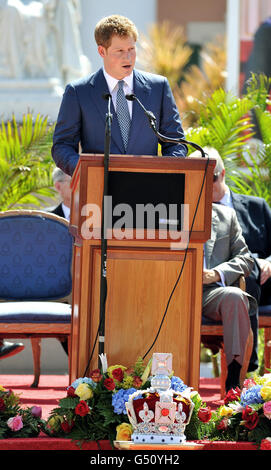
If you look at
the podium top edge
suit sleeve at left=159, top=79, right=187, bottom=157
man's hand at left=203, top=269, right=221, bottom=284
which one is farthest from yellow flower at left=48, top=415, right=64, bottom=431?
man's hand at left=203, top=269, right=221, bottom=284

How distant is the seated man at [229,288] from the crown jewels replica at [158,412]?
142cm

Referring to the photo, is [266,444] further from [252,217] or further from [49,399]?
[252,217]

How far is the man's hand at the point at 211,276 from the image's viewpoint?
535 centimetres

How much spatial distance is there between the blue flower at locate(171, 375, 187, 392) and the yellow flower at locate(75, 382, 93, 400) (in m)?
0.32

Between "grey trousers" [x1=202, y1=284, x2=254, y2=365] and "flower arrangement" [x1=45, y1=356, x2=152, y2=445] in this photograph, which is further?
"grey trousers" [x1=202, y1=284, x2=254, y2=365]

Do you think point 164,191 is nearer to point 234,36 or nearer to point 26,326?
point 26,326

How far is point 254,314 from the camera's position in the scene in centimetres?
545

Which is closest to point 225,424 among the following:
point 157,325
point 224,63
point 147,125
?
point 157,325

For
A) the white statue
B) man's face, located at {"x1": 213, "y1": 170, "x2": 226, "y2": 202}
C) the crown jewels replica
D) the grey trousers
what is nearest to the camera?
the crown jewels replica

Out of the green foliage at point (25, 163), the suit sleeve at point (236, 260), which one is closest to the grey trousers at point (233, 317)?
the suit sleeve at point (236, 260)

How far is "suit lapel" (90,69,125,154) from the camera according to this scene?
14.7 feet

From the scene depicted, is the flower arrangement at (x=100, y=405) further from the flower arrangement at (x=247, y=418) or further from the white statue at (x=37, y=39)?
the white statue at (x=37, y=39)

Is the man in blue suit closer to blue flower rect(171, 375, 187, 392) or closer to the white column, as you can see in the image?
blue flower rect(171, 375, 187, 392)

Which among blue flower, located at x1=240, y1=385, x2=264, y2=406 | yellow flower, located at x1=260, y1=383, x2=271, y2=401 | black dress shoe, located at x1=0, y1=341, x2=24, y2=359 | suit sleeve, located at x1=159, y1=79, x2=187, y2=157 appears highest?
suit sleeve, located at x1=159, y1=79, x2=187, y2=157
